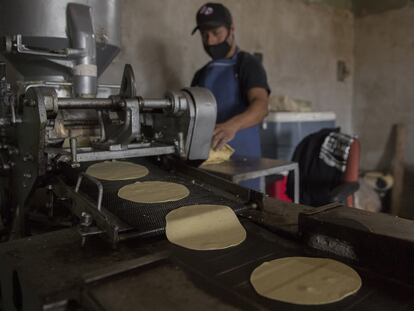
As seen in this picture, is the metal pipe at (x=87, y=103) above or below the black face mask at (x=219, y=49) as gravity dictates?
below

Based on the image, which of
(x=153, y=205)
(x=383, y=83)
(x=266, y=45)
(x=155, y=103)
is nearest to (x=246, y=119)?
(x=155, y=103)

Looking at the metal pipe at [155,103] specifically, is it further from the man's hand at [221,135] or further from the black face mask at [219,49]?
the black face mask at [219,49]

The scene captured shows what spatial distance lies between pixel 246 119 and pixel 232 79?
389mm

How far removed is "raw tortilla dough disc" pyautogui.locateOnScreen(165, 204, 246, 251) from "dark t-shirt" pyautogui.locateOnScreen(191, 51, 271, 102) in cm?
132

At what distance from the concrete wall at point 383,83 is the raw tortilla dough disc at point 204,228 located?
3.73m

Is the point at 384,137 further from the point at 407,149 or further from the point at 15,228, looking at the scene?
the point at 15,228

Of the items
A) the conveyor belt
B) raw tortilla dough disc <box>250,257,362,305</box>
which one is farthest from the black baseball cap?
raw tortilla dough disc <box>250,257,362,305</box>

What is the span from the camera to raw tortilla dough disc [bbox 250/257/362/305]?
25.8 inches

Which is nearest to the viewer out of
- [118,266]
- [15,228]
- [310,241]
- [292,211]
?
[118,266]

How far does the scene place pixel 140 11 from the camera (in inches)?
101

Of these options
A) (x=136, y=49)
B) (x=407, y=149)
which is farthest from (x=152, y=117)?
(x=407, y=149)

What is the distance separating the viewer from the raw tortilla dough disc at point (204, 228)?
0.85 metres

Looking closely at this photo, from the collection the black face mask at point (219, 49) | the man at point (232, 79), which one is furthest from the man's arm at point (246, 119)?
the black face mask at point (219, 49)

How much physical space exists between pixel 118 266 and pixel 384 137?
4.17m
